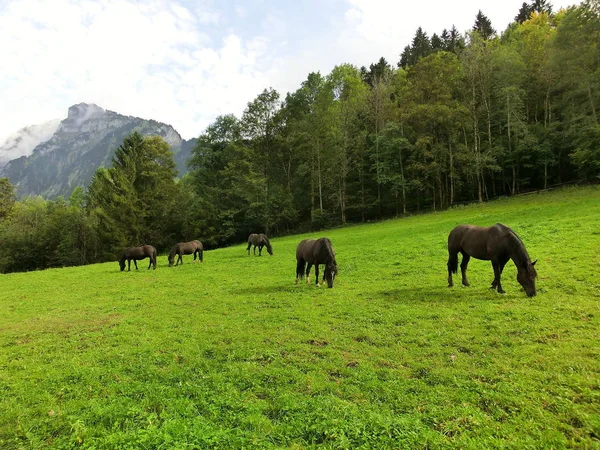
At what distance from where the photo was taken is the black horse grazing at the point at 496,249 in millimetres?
9305

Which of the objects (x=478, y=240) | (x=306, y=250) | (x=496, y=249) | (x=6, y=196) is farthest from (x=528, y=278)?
(x=6, y=196)

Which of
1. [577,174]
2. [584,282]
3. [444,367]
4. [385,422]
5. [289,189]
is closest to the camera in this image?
[385,422]

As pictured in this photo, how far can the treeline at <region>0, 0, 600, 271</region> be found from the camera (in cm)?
3575

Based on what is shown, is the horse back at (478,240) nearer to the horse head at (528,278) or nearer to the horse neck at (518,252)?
the horse neck at (518,252)

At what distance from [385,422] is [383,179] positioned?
122 ft

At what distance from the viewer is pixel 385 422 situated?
4.21 metres

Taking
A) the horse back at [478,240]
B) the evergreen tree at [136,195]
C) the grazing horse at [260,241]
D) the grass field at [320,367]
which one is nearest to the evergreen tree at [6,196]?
the evergreen tree at [136,195]

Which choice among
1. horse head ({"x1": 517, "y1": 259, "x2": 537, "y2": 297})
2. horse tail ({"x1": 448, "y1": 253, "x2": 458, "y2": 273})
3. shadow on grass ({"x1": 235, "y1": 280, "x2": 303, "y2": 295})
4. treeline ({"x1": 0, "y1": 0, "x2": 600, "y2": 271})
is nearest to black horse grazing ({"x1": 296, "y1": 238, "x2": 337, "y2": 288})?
shadow on grass ({"x1": 235, "y1": 280, "x2": 303, "y2": 295})

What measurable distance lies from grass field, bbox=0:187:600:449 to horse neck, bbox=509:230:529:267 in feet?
3.16

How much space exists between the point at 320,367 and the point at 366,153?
38.8 metres

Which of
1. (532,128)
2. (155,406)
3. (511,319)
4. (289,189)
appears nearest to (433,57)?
(532,128)

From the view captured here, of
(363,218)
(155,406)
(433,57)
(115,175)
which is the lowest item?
(155,406)

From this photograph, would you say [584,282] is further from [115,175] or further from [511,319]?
[115,175]

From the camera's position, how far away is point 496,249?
32.9 feet
